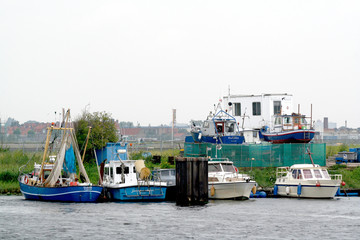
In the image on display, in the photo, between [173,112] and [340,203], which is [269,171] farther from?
[173,112]

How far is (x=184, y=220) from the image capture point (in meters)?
36.6

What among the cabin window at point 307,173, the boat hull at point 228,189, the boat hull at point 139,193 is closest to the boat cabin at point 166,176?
the boat hull at point 139,193

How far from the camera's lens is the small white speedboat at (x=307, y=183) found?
45.8m

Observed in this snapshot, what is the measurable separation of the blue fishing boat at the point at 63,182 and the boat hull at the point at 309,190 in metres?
13.3

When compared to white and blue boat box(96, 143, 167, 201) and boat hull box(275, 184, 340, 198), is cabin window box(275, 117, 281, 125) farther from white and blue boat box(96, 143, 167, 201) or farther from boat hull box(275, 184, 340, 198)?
white and blue boat box(96, 143, 167, 201)

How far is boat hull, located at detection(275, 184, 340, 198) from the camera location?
4572 cm

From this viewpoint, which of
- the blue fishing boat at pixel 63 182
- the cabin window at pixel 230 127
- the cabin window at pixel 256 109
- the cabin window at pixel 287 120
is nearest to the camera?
the blue fishing boat at pixel 63 182

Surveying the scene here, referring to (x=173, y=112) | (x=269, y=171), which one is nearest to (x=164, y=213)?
(x=269, y=171)

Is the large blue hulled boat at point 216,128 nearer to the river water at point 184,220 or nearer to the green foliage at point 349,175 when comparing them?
the green foliage at point 349,175

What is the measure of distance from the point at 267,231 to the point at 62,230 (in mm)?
10587

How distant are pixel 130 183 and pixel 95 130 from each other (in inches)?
683

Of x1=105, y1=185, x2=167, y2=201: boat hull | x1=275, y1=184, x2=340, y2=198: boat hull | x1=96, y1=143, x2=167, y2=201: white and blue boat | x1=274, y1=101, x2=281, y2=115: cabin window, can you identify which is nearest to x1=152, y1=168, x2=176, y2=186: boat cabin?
x1=96, y1=143, x2=167, y2=201: white and blue boat

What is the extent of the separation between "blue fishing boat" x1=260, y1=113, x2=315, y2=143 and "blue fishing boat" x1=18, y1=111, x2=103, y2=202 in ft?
76.6

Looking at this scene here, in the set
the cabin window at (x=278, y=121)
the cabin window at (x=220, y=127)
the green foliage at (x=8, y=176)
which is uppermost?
the cabin window at (x=278, y=121)
